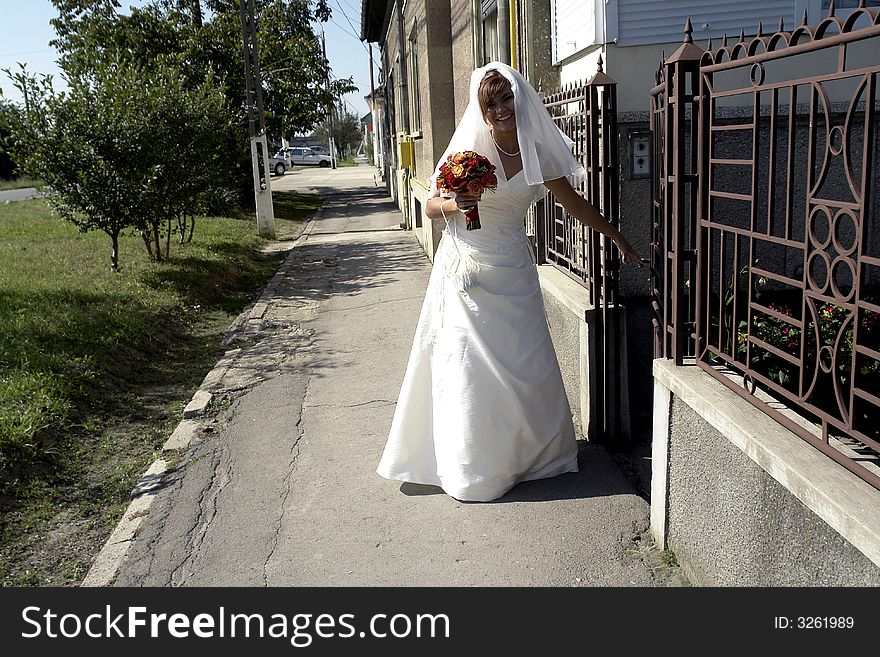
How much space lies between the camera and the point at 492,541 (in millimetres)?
3842

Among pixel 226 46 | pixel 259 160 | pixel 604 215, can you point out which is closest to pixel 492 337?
pixel 604 215

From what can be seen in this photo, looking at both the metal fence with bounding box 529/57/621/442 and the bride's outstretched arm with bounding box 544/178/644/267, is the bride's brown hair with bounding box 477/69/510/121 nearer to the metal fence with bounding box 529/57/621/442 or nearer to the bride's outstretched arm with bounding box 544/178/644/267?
the bride's outstretched arm with bounding box 544/178/644/267

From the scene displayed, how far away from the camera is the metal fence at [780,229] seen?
7.65 ft

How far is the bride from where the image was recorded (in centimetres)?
413

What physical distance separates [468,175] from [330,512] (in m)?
1.81

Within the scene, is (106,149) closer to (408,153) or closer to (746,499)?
(408,153)

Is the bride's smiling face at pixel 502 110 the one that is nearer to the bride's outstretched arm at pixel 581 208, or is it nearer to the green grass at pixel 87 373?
the bride's outstretched arm at pixel 581 208

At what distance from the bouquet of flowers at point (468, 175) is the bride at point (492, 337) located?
18cm

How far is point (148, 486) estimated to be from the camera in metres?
4.93

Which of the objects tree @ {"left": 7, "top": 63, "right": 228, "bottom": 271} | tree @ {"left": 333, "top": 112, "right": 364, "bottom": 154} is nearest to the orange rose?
tree @ {"left": 7, "top": 63, "right": 228, "bottom": 271}

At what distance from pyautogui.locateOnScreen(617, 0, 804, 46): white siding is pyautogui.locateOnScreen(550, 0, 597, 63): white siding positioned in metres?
0.19
